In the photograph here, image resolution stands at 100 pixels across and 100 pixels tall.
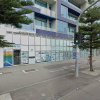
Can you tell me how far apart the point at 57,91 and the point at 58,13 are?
18.1m

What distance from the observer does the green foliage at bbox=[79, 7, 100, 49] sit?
8.69 meters

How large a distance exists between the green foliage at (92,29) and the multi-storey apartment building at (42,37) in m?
1.34

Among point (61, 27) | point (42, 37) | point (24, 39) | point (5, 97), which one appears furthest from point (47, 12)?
point (5, 97)

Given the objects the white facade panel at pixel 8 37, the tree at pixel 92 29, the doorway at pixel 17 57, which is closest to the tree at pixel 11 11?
the tree at pixel 92 29

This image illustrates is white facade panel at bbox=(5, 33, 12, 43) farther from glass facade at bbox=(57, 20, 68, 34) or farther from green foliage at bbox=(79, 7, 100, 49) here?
glass facade at bbox=(57, 20, 68, 34)

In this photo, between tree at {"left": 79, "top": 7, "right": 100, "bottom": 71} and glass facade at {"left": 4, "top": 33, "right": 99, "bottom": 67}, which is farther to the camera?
glass facade at {"left": 4, "top": 33, "right": 99, "bottom": 67}

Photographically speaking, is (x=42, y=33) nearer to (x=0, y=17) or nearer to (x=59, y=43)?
(x=59, y=43)

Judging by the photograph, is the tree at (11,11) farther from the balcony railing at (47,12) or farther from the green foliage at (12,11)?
Answer: the balcony railing at (47,12)

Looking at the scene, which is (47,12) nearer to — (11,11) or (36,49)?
(36,49)

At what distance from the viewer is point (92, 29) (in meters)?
9.44

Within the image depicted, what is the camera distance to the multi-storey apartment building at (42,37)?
13.0m

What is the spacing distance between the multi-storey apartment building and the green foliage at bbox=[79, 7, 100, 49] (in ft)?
4.41

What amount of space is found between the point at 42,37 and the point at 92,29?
8969 millimetres

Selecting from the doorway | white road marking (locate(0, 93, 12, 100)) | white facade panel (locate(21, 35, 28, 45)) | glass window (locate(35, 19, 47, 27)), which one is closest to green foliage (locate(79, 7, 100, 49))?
white road marking (locate(0, 93, 12, 100))
